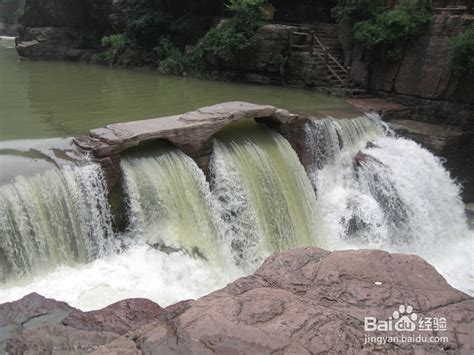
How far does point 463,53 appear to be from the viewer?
37.5 feet

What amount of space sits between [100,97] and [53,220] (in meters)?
6.88

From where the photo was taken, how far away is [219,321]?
342 centimetres

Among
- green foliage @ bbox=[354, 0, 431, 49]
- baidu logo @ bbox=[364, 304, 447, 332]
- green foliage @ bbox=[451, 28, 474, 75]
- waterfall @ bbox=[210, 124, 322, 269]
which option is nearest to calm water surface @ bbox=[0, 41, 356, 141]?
green foliage @ bbox=[354, 0, 431, 49]

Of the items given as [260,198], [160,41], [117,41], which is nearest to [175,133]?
[260,198]

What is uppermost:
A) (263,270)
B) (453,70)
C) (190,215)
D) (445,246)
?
(453,70)

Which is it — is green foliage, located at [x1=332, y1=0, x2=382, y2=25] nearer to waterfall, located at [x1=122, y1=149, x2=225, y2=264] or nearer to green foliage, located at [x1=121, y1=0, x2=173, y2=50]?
green foliage, located at [x1=121, y1=0, x2=173, y2=50]

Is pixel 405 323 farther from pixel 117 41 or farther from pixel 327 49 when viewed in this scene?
pixel 117 41

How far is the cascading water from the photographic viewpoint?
929 cm

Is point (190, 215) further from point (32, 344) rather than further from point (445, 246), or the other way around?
point (445, 246)

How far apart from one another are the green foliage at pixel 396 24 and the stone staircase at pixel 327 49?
1.15m

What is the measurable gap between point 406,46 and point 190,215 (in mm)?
8551

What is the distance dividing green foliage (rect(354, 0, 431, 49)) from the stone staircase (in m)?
1.15

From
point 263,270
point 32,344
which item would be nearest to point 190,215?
point 263,270

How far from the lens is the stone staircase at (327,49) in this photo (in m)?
14.4
